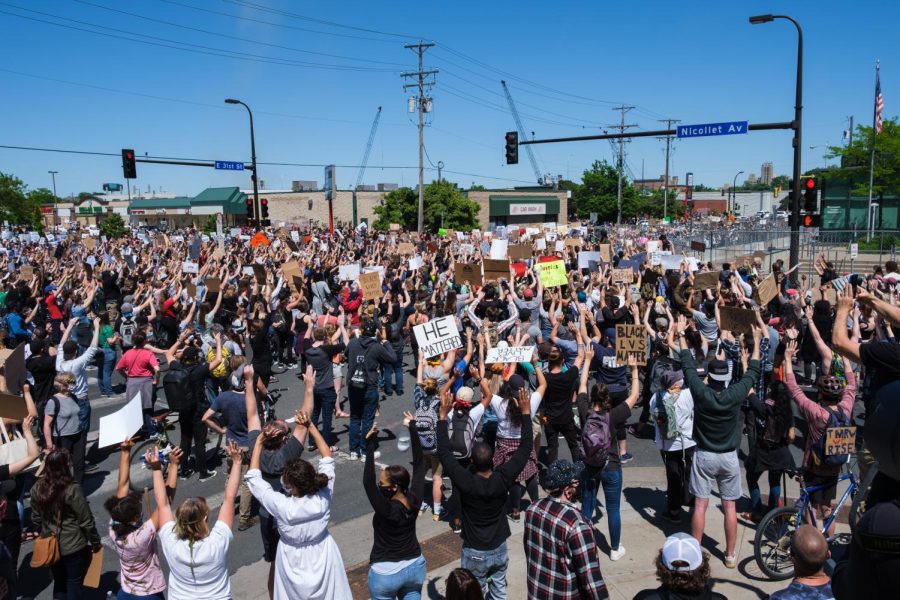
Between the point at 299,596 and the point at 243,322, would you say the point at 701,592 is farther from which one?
the point at 243,322

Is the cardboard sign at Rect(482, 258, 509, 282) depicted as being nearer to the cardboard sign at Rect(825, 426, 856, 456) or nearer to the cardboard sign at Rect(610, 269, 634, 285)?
the cardboard sign at Rect(610, 269, 634, 285)

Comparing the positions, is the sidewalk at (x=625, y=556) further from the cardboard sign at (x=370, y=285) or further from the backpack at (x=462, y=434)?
the cardboard sign at (x=370, y=285)

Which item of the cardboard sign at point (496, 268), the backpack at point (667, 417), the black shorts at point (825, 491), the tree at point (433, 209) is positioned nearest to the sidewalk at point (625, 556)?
the black shorts at point (825, 491)

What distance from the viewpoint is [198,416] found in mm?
8586

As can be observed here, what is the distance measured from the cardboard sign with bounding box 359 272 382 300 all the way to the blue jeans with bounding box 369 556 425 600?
874 centimetres

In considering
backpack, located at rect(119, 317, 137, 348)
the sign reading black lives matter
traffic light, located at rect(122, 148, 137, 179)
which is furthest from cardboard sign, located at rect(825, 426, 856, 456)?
traffic light, located at rect(122, 148, 137, 179)

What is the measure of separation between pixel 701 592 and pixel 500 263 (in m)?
11.5

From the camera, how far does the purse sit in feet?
16.6

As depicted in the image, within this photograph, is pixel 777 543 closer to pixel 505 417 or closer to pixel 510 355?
pixel 505 417

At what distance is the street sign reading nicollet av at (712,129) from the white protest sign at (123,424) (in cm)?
1758

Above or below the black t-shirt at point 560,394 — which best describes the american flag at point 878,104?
above

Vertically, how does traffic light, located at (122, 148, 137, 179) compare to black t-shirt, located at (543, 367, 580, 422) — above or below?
above

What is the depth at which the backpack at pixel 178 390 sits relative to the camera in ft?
26.9

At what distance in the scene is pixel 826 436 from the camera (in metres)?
5.54
